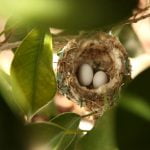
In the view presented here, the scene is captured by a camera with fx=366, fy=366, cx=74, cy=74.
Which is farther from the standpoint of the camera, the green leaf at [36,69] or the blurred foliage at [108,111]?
the green leaf at [36,69]

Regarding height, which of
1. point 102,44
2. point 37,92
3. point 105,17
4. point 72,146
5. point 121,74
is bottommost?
point 121,74

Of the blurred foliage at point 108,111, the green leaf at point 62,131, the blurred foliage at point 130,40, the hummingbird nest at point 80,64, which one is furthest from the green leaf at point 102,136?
the hummingbird nest at point 80,64

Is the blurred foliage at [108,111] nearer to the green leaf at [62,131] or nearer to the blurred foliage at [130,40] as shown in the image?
the green leaf at [62,131]

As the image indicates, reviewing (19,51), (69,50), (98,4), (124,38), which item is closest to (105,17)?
(98,4)

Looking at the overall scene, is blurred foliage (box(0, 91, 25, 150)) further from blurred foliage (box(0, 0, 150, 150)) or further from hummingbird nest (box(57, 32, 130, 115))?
hummingbird nest (box(57, 32, 130, 115))

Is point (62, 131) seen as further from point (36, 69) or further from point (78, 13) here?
point (78, 13)

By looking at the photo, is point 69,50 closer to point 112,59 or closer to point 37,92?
point 112,59
